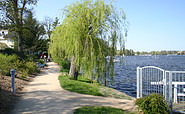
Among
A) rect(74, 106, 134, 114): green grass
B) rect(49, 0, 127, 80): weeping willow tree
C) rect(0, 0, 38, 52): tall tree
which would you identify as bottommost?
rect(74, 106, 134, 114): green grass

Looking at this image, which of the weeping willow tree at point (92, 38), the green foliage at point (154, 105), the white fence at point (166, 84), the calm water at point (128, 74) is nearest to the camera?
the green foliage at point (154, 105)

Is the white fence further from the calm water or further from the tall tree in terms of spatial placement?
the tall tree

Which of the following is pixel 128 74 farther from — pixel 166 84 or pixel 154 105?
pixel 154 105

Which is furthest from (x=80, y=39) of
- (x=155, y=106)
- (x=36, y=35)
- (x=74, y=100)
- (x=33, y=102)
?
(x=36, y=35)

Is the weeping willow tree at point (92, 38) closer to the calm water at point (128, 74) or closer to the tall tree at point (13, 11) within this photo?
the calm water at point (128, 74)

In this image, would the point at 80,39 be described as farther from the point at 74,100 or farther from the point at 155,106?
the point at 155,106

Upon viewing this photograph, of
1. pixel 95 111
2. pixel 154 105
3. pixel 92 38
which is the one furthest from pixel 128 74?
pixel 154 105

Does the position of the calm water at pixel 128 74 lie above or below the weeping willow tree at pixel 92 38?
below

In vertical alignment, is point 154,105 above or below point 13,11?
below

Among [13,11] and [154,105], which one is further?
[13,11]

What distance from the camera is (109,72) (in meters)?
8.09

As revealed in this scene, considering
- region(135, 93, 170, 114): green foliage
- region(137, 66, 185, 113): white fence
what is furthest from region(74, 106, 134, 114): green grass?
region(137, 66, 185, 113): white fence

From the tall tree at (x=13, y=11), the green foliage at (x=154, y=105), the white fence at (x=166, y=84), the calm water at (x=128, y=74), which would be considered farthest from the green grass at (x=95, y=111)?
the tall tree at (x=13, y=11)

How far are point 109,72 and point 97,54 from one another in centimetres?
113
